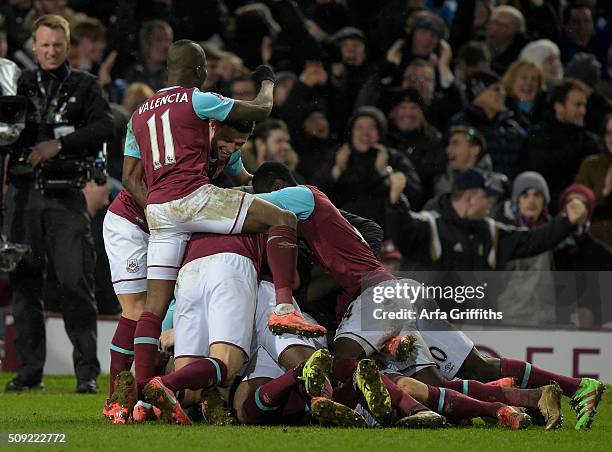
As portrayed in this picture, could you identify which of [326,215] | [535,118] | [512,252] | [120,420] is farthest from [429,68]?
[120,420]

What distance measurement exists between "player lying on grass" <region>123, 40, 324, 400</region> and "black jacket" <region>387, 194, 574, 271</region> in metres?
3.90

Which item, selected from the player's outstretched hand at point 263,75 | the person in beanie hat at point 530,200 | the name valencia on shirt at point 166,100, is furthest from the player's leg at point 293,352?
the person in beanie hat at point 530,200

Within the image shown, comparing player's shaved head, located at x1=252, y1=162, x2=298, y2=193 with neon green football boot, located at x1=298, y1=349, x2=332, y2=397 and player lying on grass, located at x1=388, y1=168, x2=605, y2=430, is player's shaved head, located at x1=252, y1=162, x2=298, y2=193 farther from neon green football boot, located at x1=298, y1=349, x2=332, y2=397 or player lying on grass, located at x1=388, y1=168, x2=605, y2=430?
neon green football boot, located at x1=298, y1=349, x2=332, y2=397

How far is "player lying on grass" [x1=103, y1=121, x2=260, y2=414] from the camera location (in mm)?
8180

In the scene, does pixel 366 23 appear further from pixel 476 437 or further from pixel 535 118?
pixel 476 437

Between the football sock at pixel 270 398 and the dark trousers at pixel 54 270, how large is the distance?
2.74 m

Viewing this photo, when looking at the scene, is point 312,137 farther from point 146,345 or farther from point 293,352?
point 293,352

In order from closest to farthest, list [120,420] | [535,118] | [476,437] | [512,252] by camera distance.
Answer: [476,437] < [120,420] < [512,252] < [535,118]

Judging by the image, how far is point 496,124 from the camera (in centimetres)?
1323

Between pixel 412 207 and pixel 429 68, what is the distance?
1799 millimetres

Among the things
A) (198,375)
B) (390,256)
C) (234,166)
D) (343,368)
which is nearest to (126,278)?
(234,166)

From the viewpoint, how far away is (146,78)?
13648 millimetres

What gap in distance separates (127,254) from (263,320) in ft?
3.78

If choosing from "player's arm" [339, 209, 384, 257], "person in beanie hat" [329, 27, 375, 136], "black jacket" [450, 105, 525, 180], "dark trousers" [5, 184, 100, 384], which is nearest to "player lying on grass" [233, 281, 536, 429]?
"player's arm" [339, 209, 384, 257]
